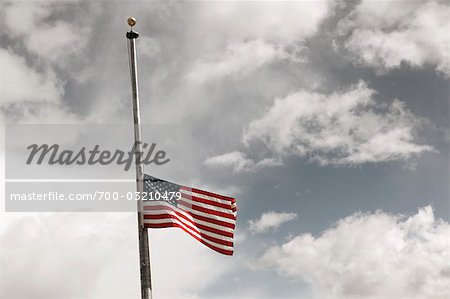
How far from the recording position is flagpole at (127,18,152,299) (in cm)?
1709

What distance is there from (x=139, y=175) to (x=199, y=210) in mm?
2814

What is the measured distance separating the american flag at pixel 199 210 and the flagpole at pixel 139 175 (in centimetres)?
50

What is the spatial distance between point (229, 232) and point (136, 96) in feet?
20.0

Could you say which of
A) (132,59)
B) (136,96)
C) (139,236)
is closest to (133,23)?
(132,59)

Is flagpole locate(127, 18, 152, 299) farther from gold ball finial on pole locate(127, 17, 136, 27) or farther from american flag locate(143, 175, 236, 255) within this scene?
american flag locate(143, 175, 236, 255)

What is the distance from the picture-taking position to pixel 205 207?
20.0 meters

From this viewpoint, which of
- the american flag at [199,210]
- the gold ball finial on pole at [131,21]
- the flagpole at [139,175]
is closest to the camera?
the flagpole at [139,175]

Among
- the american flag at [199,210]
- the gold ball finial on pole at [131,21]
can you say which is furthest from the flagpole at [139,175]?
the american flag at [199,210]

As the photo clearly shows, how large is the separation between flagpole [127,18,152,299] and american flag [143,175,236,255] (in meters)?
0.50

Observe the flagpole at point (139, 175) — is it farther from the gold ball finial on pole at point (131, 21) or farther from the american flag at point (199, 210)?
the american flag at point (199, 210)

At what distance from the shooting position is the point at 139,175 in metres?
18.6

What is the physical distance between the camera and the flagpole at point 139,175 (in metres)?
17.1

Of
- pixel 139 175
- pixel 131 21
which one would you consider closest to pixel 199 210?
pixel 139 175

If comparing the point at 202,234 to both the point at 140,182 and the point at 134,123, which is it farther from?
the point at 134,123
